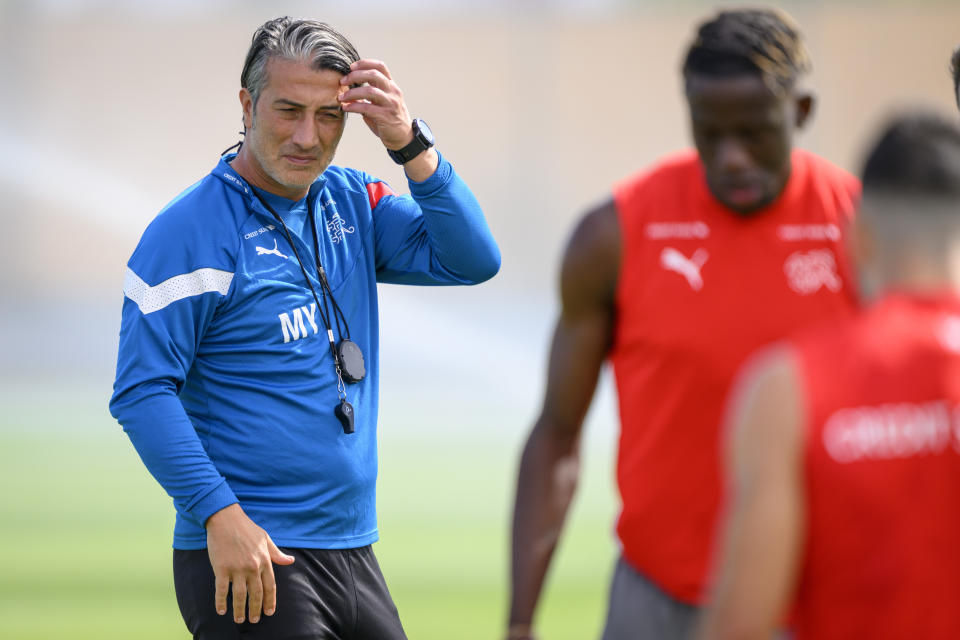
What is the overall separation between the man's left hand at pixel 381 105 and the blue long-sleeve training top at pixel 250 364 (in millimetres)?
128

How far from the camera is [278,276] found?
3568 mm

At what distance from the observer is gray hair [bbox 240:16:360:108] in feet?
11.9

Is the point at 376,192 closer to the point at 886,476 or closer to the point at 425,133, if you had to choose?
the point at 425,133

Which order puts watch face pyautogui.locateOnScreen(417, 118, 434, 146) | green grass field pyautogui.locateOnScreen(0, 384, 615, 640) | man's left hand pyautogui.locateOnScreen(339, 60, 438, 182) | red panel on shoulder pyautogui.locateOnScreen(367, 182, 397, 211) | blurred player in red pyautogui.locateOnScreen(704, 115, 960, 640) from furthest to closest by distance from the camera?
1. green grass field pyautogui.locateOnScreen(0, 384, 615, 640)
2. red panel on shoulder pyautogui.locateOnScreen(367, 182, 397, 211)
3. watch face pyautogui.locateOnScreen(417, 118, 434, 146)
4. man's left hand pyautogui.locateOnScreen(339, 60, 438, 182)
5. blurred player in red pyautogui.locateOnScreen(704, 115, 960, 640)

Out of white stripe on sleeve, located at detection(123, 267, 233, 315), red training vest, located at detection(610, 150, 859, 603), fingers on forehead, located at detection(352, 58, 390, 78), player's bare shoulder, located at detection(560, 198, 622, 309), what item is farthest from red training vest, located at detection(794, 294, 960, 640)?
fingers on forehead, located at detection(352, 58, 390, 78)

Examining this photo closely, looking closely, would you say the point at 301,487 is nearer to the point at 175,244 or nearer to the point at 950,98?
the point at 175,244

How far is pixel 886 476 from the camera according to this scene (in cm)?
186

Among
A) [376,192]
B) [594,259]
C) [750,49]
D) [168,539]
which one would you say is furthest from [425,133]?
[168,539]

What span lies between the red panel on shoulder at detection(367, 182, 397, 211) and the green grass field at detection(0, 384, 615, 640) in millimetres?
3567

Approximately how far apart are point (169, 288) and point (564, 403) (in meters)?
1.15

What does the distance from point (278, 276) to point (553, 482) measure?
1.10 m

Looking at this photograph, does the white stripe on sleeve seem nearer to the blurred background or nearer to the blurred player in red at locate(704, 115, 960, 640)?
the blurred player in red at locate(704, 115, 960, 640)

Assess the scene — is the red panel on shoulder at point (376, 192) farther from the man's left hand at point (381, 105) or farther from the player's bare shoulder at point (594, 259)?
the player's bare shoulder at point (594, 259)

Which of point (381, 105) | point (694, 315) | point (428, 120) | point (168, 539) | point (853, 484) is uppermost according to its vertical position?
point (428, 120)
